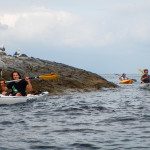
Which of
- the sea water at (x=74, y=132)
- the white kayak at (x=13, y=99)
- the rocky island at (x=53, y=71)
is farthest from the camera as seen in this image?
the rocky island at (x=53, y=71)

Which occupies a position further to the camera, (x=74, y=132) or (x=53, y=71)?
(x=53, y=71)

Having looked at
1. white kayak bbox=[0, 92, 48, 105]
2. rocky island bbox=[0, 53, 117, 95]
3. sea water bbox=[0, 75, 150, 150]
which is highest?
rocky island bbox=[0, 53, 117, 95]

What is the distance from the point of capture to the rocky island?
82.4ft

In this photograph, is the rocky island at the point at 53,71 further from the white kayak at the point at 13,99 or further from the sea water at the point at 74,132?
the sea water at the point at 74,132

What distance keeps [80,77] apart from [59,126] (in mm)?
21518

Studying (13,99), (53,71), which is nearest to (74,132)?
(13,99)

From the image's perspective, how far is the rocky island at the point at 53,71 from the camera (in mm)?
25125

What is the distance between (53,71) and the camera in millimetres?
29719

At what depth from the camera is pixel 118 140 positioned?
7629mm

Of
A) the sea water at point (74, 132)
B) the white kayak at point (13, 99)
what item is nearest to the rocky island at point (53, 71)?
the white kayak at point (13, 99)

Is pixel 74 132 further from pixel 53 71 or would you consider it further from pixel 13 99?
pixel 53 71

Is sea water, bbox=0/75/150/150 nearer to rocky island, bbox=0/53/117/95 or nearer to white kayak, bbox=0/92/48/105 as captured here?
white kayak, bbox=0/92/48/105

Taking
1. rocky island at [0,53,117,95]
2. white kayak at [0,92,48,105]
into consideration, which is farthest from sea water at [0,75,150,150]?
rocky island at [0,53,117,95]

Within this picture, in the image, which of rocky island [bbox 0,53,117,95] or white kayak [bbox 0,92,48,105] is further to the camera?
rocky island [bbox 0,53,117,95]
